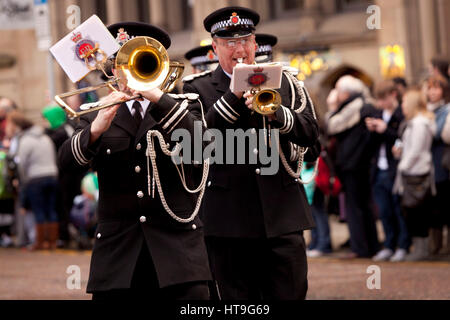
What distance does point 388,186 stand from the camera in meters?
12.1

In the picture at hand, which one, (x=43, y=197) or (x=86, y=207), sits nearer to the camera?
(x=86, y=207)

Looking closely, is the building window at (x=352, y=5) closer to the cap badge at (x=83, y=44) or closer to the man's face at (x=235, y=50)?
the man's face at (x=235, y=50)

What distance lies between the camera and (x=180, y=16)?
77.3 ft

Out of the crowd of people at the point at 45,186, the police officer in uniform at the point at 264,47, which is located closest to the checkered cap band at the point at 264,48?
the police officer in uniform at the point at 264,47

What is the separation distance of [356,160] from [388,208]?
634mm

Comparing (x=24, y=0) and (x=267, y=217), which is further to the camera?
(x=24, y=0)

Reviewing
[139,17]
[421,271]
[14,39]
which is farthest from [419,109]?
[14,39]

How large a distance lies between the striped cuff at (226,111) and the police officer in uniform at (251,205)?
126mm

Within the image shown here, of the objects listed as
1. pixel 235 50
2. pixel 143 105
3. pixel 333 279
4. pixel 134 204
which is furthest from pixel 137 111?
pixel 333 279

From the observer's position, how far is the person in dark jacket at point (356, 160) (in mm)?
12234

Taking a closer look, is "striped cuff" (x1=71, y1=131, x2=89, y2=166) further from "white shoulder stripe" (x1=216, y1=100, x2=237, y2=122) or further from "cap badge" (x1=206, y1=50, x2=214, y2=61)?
"cap badge" (x1=206, y1=50, x2=214, y2=61)

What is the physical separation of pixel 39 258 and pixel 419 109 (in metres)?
5.57

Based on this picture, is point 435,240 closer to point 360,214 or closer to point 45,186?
point 360,214

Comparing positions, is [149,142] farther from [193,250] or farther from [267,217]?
[267,217]
